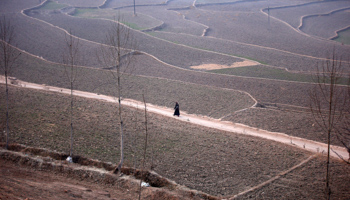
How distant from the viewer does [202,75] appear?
3434 centimetres

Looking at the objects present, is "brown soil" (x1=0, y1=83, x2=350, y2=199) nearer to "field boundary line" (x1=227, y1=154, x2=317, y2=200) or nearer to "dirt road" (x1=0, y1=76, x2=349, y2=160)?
"field boundary line" (x1=227, y1=154, x2=317, y2=200)

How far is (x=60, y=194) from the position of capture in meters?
10.8

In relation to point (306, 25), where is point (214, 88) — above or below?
below

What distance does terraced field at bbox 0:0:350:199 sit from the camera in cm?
1498

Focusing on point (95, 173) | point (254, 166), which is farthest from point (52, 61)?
point (254, 166)

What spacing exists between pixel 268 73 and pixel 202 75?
7983 mm

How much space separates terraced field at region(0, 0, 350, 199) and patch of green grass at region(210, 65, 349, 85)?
12 cm

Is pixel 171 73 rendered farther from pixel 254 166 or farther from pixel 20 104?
pixel 254 166

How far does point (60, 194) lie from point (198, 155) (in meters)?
7.15

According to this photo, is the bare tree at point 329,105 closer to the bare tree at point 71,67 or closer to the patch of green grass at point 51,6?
the bare tree at point 71,67

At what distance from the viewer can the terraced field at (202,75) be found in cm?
1498

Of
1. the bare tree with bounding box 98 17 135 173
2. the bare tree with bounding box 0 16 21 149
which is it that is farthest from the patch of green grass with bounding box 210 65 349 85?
the bare tree with bounding box 0 16 21 149

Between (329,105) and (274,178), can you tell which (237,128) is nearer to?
(329,105)

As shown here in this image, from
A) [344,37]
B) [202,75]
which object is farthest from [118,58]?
[344,37]
